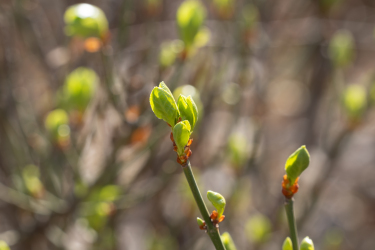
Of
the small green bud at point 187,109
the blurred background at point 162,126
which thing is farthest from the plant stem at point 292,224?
the blurred background at point 162,126

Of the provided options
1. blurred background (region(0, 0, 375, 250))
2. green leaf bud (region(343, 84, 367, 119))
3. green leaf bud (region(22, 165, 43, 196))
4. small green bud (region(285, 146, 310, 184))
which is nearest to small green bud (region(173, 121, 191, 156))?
small green bud (region(285, 146, 310, 184))

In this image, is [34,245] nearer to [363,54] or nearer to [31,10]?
[31,10]

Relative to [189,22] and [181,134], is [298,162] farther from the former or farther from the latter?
[189,22]

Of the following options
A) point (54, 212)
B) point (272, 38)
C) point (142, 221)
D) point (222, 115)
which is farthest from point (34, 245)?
point (272, 38)

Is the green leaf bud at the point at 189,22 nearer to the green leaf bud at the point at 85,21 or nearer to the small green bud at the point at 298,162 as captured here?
the green leaf bud at the point at 85,21

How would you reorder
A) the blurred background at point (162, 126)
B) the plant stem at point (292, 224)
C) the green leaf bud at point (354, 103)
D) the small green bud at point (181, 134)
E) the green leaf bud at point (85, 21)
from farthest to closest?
the green leaf bud at point (354, 103) → the blurred background at point (162, 126) → the green leaf bud at point (85, 21) → the plant stem at point (292, 224) → the small green bud at point (181, 134)

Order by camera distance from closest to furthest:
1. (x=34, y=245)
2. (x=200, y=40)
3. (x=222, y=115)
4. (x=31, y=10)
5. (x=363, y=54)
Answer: (x=200, y=40), (x=34, y=245), (x=31, y=10), (x=222, y=115), (x=363, y=54)
